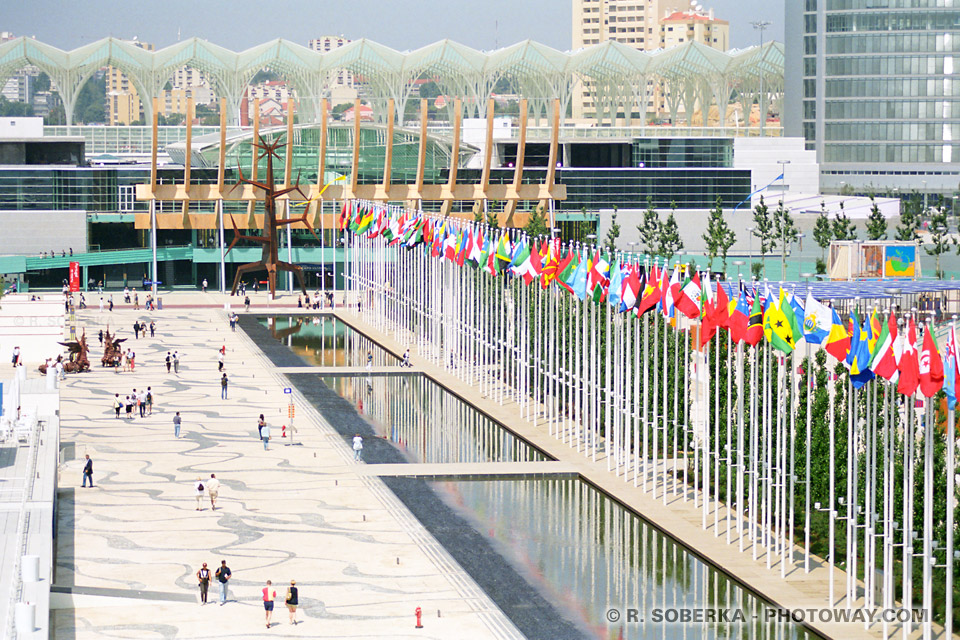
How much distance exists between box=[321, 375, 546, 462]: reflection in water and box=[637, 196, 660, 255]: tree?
2002 inches

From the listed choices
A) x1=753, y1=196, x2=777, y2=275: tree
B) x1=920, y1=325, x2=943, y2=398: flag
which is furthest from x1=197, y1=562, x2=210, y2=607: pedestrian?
x1=753, y1=196, x2=777, y2=275: tree

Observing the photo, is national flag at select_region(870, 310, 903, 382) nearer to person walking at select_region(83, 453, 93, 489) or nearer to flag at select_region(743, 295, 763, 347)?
flag at select_region(743, 295, 763, 347)

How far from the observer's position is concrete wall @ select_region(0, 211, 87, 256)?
128 metres

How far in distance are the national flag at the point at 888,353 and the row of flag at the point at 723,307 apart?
0.9 inches

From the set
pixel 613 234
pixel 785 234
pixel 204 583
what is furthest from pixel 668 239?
pixel 204 583

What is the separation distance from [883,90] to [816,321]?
140 meters

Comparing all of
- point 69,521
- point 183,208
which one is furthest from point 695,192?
point 69,521

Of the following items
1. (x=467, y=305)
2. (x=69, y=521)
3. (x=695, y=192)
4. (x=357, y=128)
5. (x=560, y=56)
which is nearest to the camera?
(x=69, y=521)

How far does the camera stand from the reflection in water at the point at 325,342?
88688mm

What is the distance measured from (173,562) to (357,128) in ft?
266

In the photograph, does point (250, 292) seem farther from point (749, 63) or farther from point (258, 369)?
point (749, 63)

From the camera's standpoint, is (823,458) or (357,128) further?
(357,128)

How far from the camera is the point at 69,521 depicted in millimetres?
50000

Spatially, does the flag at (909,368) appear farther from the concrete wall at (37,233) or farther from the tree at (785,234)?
the concrete wall at (37,233)
